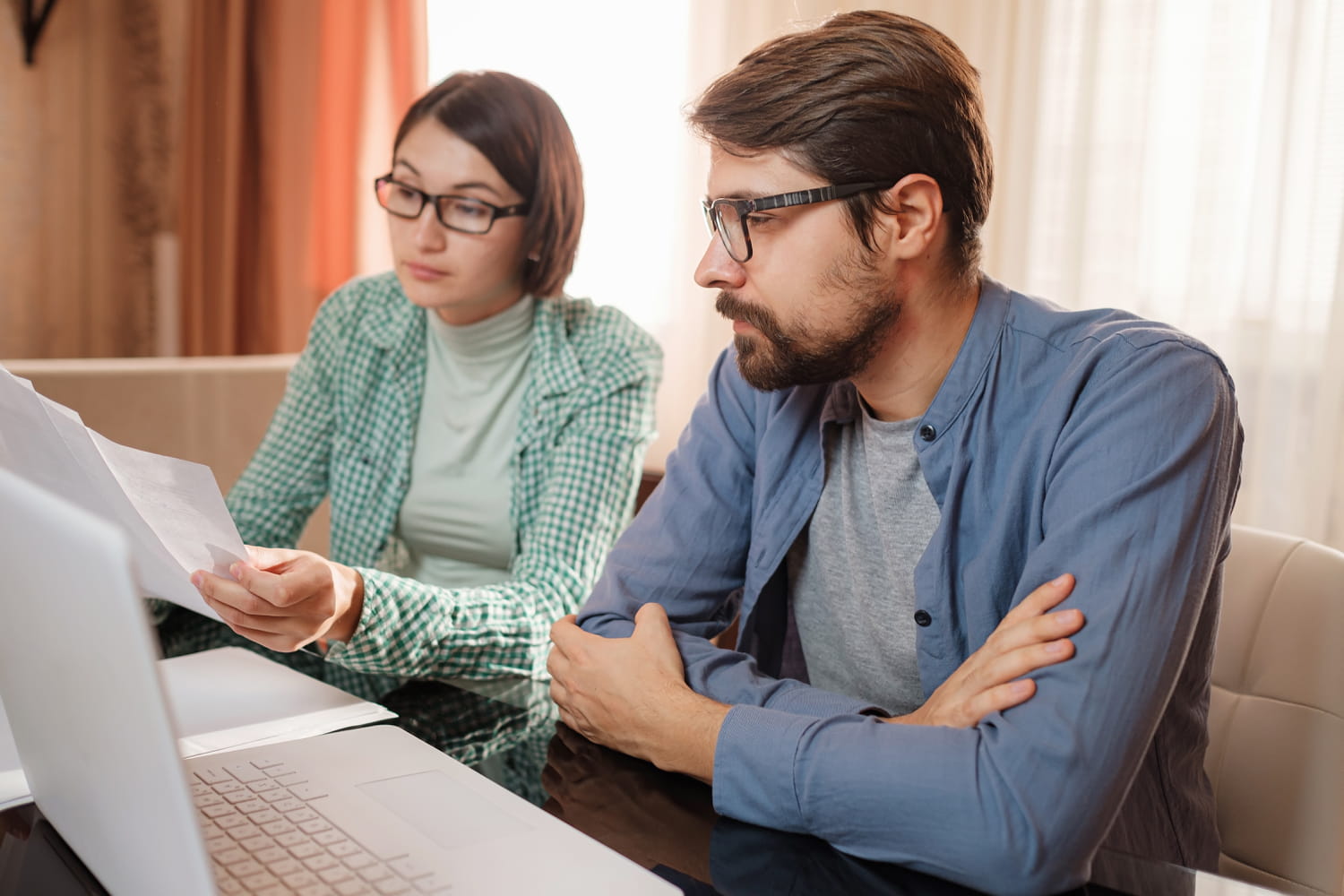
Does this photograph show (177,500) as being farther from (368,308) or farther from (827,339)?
(368,308)

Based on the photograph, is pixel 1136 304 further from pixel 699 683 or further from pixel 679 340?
pixel 699 683

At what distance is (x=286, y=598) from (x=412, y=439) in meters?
0.76

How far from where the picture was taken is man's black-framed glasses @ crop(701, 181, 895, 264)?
1.07 metres

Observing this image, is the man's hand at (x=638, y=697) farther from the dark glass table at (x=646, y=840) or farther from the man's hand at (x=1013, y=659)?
the man's hand at (x=1013, y=659)

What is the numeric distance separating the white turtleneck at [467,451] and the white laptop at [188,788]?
786mm

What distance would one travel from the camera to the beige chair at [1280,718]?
105cm

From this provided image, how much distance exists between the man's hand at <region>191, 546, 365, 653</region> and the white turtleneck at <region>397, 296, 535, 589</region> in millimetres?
561

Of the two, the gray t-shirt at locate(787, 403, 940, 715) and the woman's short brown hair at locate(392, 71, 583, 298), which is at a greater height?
the woman's short brown hair at locate(392, 71, 583, 298)

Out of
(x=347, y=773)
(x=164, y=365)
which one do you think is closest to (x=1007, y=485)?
(x=347, y=773)

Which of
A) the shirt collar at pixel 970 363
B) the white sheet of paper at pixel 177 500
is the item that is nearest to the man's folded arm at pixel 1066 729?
the shirt collar at pixel 970 363

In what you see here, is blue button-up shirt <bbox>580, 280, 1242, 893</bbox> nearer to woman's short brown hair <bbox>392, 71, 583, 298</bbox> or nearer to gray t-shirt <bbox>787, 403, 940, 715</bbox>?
gray t-shirt <bbox>787, 403, 940, 715</bbox>

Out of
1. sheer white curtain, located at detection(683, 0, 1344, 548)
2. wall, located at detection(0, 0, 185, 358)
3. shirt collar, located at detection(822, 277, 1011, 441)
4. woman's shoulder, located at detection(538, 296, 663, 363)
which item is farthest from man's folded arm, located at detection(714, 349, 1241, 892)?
wall, located at detection(0, 0, 185, 358)

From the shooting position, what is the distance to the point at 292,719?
948mm

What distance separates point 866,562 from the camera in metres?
1.16
